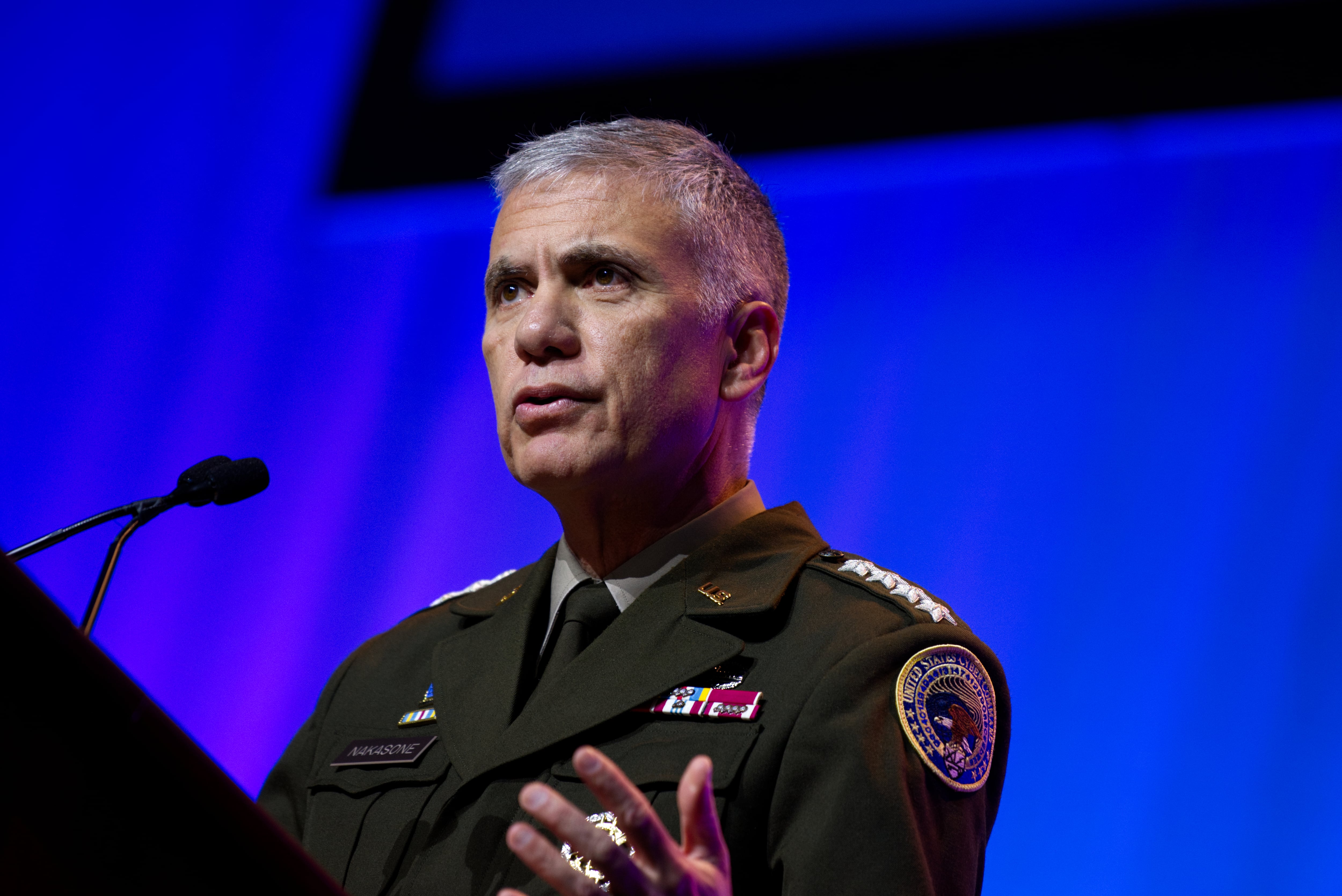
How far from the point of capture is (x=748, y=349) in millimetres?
1752

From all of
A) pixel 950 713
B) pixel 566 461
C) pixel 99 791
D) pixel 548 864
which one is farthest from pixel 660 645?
pixel 99 791

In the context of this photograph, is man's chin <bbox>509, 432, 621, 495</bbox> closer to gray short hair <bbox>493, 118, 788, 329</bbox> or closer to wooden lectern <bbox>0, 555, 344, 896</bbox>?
gray short hair <bbox>493, 118, 788, 329</bbox>

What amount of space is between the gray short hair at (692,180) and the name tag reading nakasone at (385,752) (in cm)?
68

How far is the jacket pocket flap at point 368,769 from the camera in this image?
1.54 m

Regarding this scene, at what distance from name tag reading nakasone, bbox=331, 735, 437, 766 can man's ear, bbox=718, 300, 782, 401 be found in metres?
0.62

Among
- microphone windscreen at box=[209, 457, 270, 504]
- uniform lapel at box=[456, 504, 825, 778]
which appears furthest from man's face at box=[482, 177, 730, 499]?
microphone windscreen at box=[209, 457, 270, 504]

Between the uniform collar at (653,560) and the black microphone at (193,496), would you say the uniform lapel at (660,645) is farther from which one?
the black microphone at (193,496)

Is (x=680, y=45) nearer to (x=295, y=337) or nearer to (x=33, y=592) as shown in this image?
(x=295, y=337)

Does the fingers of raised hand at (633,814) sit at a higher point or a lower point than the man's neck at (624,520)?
lower

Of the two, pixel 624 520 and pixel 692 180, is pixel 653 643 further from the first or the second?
pixel 692 180

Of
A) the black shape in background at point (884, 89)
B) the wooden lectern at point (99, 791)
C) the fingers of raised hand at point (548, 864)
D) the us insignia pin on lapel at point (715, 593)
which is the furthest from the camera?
the black shape in background at point (884, 89)

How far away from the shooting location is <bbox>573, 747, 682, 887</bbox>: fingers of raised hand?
93 cm

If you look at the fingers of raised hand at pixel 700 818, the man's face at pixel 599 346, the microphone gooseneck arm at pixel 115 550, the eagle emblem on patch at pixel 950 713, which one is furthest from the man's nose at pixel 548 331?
the fingers of raised hand at pixel 700 818

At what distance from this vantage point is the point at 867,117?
285cm
